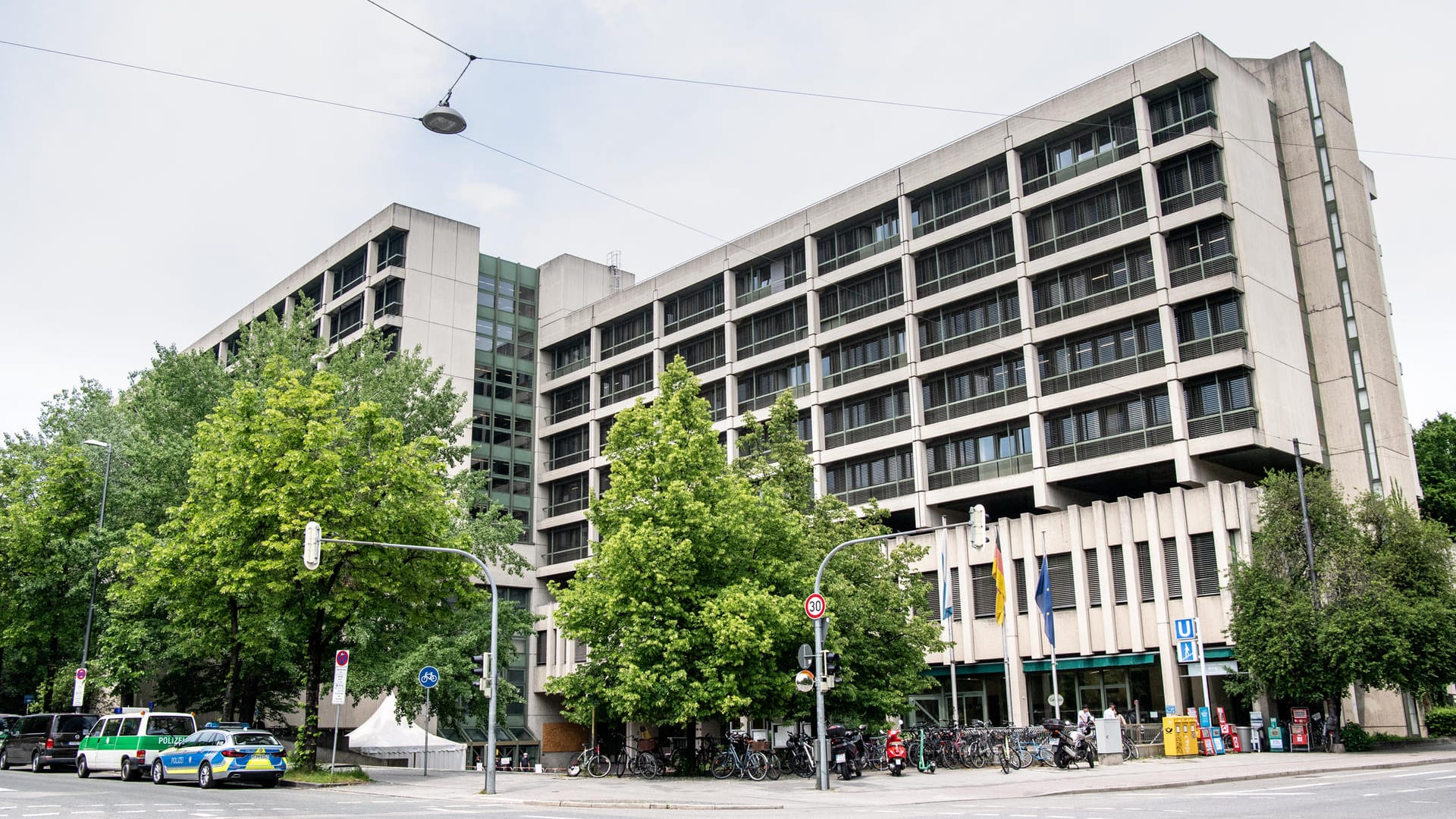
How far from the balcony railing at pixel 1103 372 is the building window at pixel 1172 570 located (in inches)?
272

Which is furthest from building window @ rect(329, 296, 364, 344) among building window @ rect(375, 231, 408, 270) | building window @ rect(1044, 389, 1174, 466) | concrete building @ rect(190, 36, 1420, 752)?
building window @ rect(1044, 389, 1174, 466)

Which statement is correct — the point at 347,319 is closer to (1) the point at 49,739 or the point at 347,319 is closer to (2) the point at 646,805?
(1) the point at 49,739

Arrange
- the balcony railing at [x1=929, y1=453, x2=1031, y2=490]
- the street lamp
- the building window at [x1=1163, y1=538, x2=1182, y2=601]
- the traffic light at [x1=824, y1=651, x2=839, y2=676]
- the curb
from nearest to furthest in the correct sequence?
the curb < the traffic light at [x1=824, y1=651, x2=839, y2=676] < the street lamp < the building window at [x1=1163, y1=538, x2=1182, y2=601] < the balcony railing at [x1=929, y1=453, x2=1031, y2=490]

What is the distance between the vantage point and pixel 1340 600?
1379 inches

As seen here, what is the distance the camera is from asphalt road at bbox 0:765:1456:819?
54.2ft

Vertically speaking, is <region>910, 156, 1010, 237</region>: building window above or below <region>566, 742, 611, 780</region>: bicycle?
above

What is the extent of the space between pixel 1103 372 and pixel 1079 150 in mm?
10129

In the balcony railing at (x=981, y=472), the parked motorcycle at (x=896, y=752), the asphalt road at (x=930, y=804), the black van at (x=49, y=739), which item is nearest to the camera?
the asphalt road at (x=930, y=804)

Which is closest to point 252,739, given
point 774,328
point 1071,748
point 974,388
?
point 1071,748

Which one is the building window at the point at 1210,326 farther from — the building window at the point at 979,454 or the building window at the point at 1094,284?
the building window at the point at 979,454

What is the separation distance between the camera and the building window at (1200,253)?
42781 millimetres

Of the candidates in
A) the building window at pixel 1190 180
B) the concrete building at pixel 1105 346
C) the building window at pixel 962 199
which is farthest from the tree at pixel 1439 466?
the building window at pixel 962 199

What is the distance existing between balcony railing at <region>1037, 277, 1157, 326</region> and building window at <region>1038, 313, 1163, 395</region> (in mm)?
914

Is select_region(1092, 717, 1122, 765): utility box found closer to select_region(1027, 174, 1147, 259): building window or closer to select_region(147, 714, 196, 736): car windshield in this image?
select_region(1027, 174, 1147, 259): building window
